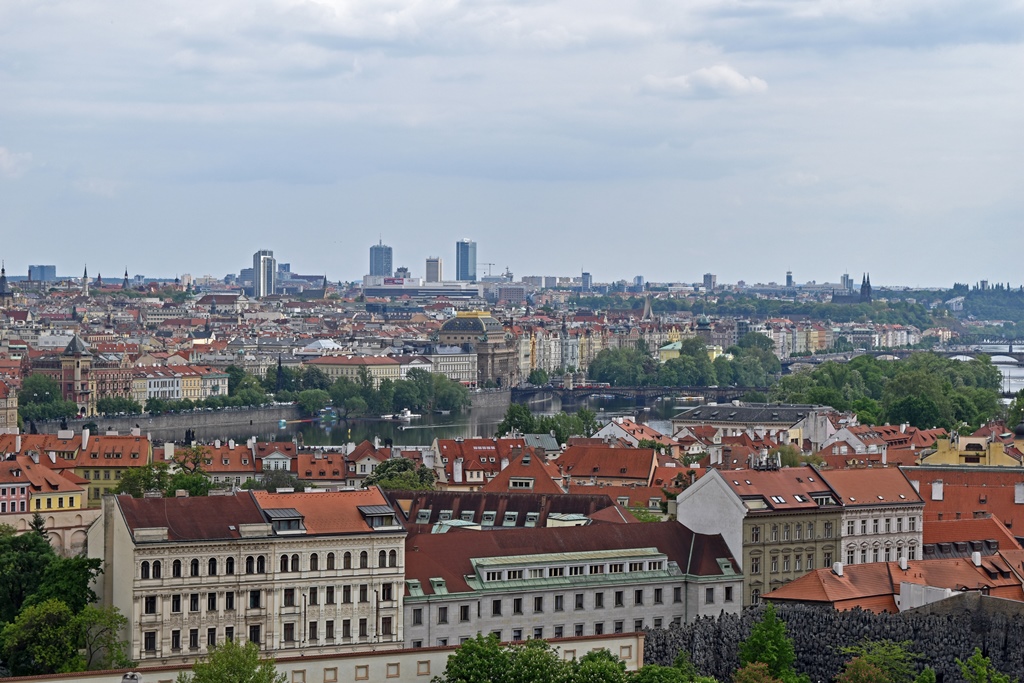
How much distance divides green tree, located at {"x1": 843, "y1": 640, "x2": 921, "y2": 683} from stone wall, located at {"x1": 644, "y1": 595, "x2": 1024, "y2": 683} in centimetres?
45

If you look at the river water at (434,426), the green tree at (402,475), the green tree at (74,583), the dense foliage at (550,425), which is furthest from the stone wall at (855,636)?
the river water at (434,426)

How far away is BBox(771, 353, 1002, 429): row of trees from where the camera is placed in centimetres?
11250

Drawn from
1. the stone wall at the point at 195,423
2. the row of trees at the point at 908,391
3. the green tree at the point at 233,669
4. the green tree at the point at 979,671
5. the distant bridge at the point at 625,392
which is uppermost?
the green tree at the point at 233,669

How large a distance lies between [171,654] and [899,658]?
13.5m

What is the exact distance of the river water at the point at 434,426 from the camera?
12738 centimetres

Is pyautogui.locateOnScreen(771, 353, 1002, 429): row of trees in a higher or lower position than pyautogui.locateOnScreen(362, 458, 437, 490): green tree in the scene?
lower

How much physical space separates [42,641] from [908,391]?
89498 mm

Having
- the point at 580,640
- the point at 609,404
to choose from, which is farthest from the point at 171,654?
the point at 609,404

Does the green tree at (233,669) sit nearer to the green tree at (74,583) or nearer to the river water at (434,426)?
the green tree at (74,583)

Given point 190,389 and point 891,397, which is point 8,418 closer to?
point 190,389

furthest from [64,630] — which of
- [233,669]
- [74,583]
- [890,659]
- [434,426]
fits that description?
[434,426]

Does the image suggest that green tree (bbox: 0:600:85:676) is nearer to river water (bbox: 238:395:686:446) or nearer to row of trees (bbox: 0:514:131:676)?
row of trees (bbox: 0:514:131:676)

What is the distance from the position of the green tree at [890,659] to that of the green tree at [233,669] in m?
11.3

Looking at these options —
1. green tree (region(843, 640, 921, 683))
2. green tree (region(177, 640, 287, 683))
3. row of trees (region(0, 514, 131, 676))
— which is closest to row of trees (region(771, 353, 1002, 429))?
green tree (region(843, 640, 921, 683))
